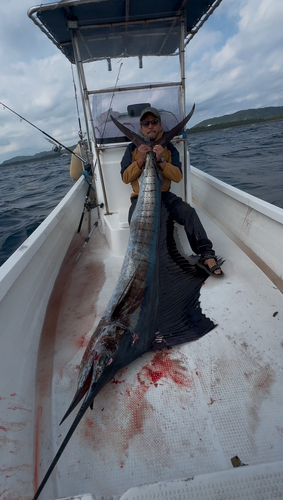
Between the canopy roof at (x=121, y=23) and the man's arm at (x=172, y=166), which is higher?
the canopy roof at (x=121, y=23)

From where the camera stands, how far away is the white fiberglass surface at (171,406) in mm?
1345

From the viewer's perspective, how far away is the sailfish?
62.8 inches

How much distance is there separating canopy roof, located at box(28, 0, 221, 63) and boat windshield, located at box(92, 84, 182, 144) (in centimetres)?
68

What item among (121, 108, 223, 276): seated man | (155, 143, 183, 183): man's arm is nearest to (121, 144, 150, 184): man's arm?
(121, 108, 223, 276): seated man

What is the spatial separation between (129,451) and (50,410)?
55 cm

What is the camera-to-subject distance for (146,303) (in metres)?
1.95

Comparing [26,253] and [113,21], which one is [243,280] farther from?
[113,21]

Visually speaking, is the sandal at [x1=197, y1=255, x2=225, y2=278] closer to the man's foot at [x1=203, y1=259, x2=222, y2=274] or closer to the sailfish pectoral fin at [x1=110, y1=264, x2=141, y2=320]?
the man's foot at [x1=203, y1=259, x2=222, y2=274]

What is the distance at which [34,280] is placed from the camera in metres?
2.27

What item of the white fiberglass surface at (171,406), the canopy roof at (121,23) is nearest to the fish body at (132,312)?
the white fiberglass surface at (171,406)

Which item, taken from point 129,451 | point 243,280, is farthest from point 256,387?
point 243,280

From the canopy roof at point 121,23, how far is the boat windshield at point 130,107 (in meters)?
0.68

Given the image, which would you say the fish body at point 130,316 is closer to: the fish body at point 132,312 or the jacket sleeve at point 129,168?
the fish body at point 132,312

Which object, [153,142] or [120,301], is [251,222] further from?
[120,301]
